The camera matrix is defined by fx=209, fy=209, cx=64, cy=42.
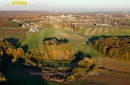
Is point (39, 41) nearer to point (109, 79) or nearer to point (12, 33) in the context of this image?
point (12, 33)

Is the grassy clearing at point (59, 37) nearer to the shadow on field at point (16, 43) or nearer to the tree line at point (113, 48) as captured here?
the shadow on field at point (16, 43)

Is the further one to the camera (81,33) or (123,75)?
(81,33)

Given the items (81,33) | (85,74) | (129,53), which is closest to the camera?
(85,74)

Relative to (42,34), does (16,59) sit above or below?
below

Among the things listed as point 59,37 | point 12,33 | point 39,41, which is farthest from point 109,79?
point 12,33

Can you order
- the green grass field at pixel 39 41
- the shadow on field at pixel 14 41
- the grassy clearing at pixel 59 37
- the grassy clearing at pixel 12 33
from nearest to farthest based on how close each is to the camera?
the green grass field at pixel 39 41 < the grassy clearing at pixel 59 37 < the shadow on field at pixel 14 41 < the grassy clearing at pixel 12 33

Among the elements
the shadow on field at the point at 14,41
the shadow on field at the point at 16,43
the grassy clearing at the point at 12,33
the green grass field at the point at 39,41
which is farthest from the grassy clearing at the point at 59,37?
the grassy clearing at the point at 12,33

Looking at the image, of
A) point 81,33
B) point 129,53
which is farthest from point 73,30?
point 129,53

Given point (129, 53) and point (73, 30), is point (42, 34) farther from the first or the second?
point (129, 53)
